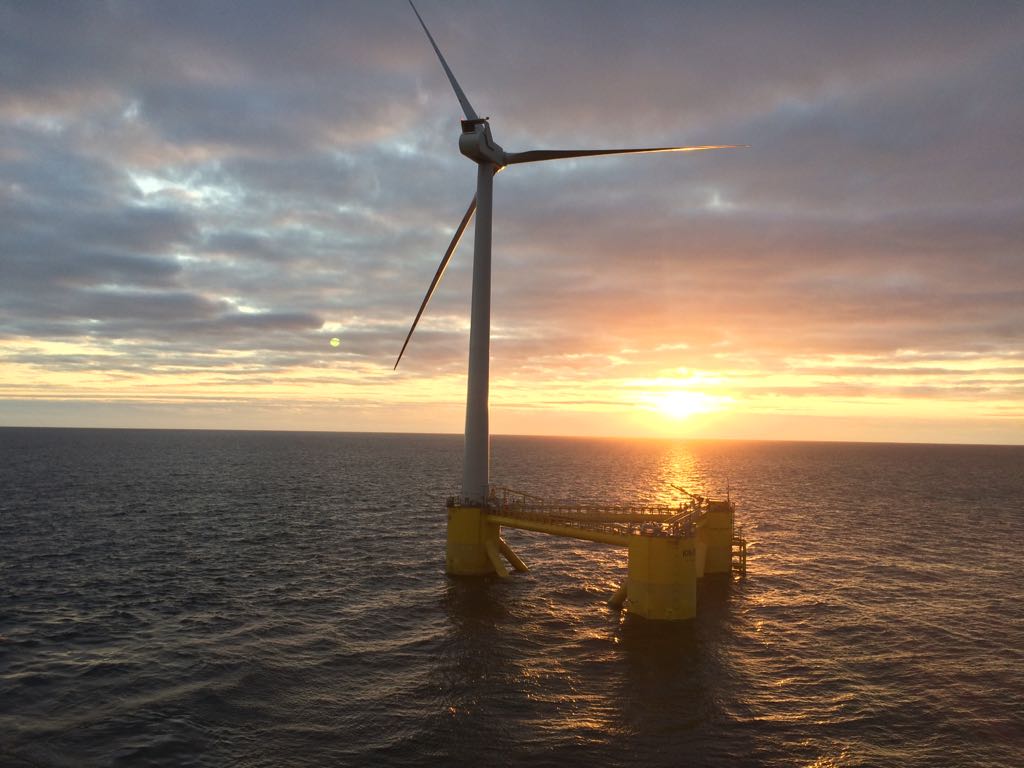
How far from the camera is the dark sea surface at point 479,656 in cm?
2766

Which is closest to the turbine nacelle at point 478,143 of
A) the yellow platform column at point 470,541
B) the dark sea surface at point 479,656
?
the yellow platform column at point 470,541

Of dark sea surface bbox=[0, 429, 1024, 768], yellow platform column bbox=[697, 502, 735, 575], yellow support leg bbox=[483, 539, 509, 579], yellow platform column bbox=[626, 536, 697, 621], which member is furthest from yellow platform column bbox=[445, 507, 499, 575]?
yellow platform column bbox=[697, 502, 735, 575]

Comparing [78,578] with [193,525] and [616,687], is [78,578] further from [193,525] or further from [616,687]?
[616,687]

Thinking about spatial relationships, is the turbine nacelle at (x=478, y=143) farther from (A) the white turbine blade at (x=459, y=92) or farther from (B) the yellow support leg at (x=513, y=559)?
(B) the yellow support leg at (x=513, y=559)

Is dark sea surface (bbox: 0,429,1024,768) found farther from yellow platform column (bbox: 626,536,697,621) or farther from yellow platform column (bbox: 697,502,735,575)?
yellow platform column (bbox: 697,502,735,575)

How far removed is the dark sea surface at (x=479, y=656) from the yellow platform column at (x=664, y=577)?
122cm

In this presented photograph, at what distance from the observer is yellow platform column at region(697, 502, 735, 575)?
58.2 meters

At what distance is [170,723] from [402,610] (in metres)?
18.9

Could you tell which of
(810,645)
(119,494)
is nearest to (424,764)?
(810,645)

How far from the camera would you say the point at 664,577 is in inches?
1690

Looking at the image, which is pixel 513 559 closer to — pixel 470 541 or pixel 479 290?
pixel 470 541

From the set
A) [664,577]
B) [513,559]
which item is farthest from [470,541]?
[664,577]

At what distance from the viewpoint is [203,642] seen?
3878 cm

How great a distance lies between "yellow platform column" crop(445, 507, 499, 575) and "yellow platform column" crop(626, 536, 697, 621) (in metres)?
14.8
